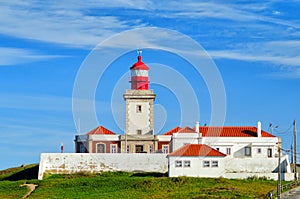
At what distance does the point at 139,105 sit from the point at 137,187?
1409 cm

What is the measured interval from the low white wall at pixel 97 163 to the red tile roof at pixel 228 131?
5758 mm

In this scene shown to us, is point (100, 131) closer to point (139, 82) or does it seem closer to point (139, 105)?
point (139, 105)

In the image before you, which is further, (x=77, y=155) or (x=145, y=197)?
(x=77, y=155)

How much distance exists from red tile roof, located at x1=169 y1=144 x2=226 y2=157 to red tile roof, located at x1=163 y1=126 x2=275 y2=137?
667cm

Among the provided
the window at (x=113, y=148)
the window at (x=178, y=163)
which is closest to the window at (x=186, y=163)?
the window at (x=178, y=163)

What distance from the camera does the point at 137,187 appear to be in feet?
162

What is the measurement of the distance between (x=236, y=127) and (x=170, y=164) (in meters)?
11.4

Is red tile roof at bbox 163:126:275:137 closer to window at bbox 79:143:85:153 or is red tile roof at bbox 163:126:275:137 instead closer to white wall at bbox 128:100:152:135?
white wall at bbox 128:100:152:135

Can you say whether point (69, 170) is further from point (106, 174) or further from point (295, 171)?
point (295, 171)

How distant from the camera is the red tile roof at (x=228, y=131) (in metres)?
62.2

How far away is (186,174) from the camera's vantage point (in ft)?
176

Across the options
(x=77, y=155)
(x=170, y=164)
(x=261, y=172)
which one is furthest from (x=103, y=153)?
(x=261, y=172)

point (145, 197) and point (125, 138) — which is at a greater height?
point (125, 138)

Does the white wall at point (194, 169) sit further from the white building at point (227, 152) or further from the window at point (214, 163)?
the window at point (214, 163)
